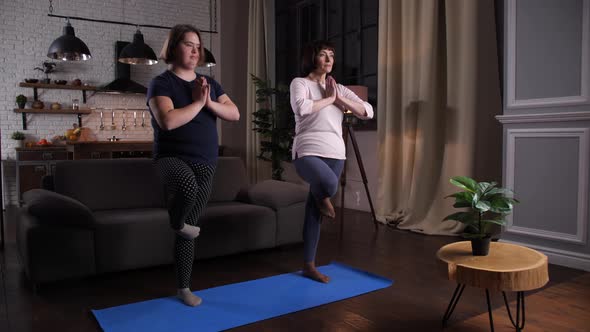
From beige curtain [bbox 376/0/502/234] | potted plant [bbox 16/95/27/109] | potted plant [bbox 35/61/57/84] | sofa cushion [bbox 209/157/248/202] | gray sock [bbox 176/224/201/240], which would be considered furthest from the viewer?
potted plant [bbox 35/61/57/84]

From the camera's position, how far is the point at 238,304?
7.41 feet

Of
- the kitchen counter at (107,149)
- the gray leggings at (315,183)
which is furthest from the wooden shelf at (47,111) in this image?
the gray leggings at (315,183)

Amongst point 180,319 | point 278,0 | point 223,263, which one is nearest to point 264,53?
point 278,0

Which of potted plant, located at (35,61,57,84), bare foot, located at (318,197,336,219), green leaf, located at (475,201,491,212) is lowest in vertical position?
bare foot, located at (318,197,336,219)

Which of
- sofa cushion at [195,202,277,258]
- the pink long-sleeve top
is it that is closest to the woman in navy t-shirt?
the pink long-sleeve top

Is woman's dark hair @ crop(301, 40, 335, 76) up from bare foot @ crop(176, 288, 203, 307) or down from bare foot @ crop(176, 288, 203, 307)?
up

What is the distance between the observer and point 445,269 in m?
1.77

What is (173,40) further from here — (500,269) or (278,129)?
(278,129)

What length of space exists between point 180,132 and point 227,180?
62.1 inches

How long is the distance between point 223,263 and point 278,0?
195 inches

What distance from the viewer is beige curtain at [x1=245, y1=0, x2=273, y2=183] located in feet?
22.5

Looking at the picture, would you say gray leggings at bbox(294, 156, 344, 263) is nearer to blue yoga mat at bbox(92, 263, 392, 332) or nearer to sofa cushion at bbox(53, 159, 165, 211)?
blue yoga mat at bbox(92, 263, 392, 332)

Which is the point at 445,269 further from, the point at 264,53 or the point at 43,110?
the point at 43,110

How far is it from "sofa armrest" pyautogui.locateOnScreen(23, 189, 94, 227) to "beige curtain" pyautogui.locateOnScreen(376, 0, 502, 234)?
267 cm
